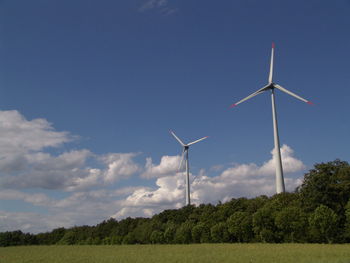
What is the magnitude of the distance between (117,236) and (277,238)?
87.6 meters

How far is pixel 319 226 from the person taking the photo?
76562mm

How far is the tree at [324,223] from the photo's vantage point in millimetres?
74438

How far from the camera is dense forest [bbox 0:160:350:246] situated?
76062mm

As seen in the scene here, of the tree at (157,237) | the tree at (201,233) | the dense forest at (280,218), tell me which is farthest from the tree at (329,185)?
the tree at (157,237)

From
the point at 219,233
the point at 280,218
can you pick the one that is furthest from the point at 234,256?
the point at 219,233

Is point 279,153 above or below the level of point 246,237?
above

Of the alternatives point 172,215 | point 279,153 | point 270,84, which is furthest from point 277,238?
point 172,215

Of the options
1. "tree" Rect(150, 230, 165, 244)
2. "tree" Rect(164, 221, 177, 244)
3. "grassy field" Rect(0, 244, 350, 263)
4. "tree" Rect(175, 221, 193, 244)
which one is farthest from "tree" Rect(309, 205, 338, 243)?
"tree" Rect(150, 230, 165, 244)

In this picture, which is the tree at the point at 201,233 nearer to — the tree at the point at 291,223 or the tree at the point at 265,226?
the tree at the point at 265,226

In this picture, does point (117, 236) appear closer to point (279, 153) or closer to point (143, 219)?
point (143, 219)

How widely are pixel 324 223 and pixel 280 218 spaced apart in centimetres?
1295

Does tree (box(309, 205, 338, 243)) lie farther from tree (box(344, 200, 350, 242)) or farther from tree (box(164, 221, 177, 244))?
tree (box(164, 221, 177, 244))

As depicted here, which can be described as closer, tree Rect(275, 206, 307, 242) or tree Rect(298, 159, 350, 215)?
tree Rect(298, 159, 350, 215)

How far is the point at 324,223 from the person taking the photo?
244 ft
